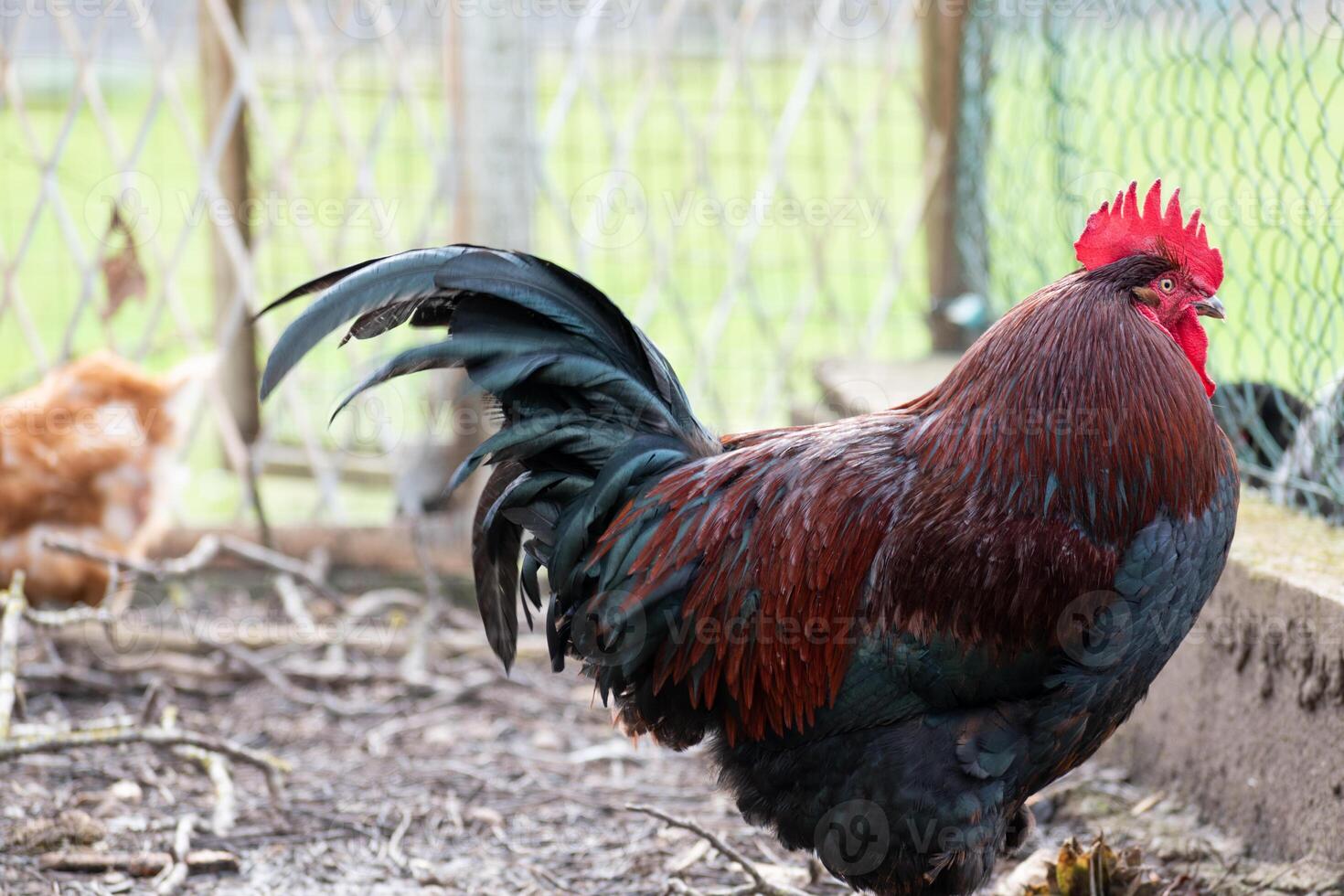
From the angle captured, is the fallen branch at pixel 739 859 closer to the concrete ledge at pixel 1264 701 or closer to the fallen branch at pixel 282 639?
the concrete ledge at pixel 1264 701

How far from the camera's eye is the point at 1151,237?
91.9 inches

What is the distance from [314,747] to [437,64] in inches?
109

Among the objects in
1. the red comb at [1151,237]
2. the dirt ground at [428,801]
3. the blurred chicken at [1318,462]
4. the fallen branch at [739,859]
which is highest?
the red comb at [1151,237]

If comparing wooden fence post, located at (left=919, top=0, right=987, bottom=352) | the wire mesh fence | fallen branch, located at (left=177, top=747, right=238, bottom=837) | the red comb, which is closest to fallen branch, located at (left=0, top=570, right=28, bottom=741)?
fallen branch, located at (left=177, top=747, right=238, bottom=837)

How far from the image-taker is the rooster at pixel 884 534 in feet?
7.09

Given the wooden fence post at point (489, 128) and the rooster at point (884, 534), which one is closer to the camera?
the rooster at point (884, 534)

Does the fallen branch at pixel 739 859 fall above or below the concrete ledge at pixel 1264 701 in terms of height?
below

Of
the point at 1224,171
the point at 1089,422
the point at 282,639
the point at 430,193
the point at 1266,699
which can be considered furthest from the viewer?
the point at 430,193

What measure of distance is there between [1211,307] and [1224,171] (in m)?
2.49

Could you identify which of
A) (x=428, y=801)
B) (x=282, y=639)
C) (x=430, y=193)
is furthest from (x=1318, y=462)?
(x=430, y=193)

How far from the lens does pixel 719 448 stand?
2.63 meters

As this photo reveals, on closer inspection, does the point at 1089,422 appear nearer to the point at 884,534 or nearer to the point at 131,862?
the point at 884,534

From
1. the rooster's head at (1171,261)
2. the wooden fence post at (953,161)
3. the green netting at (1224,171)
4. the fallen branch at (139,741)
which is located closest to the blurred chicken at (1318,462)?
the green netting at (1224,171)

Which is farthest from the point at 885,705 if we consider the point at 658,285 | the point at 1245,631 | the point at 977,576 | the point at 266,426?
the point at 266,426
